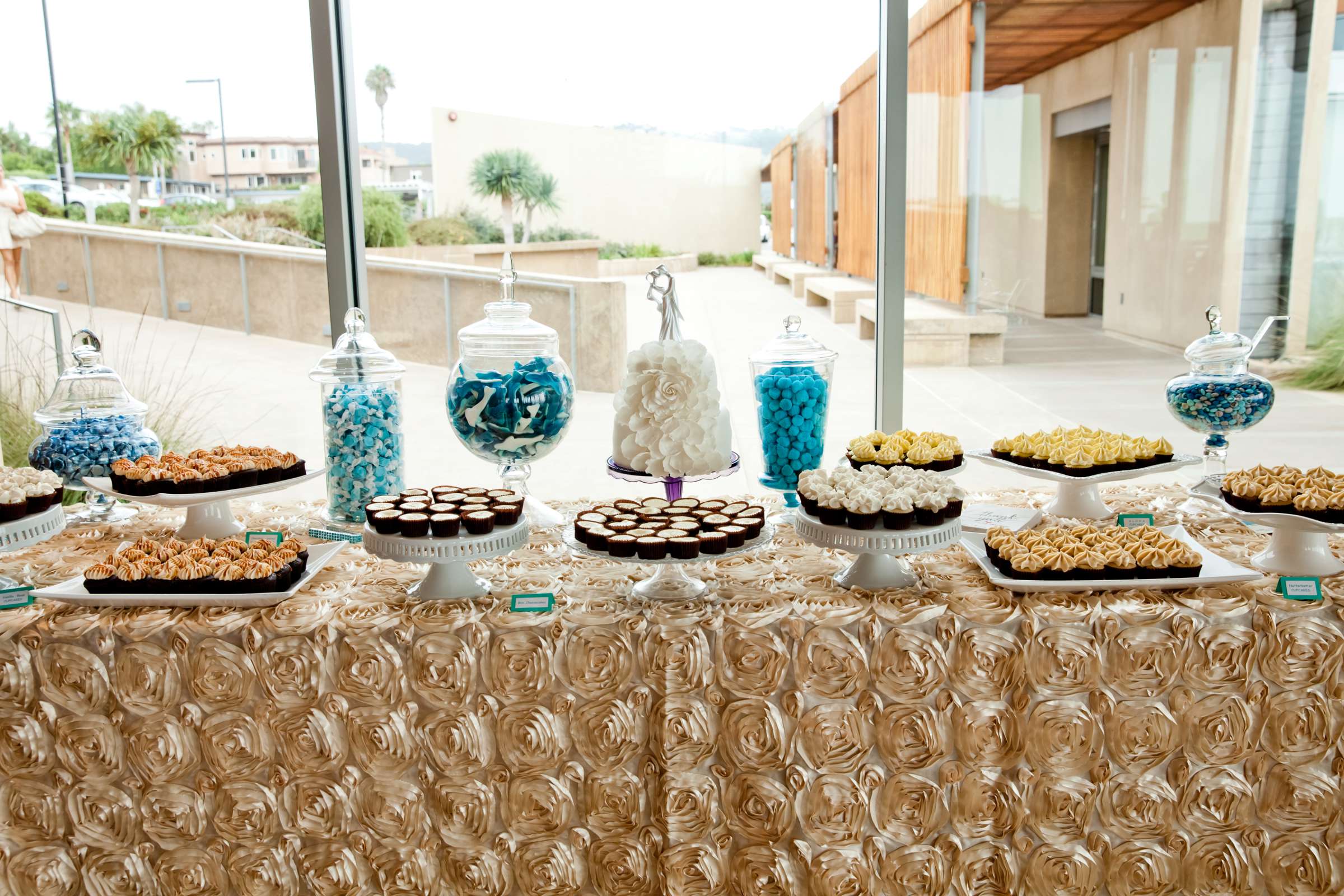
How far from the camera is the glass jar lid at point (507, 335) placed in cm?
181

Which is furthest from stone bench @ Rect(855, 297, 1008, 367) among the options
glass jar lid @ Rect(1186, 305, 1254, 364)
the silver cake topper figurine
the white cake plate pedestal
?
the white cake plate pedestal

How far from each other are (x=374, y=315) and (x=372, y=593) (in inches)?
67.0

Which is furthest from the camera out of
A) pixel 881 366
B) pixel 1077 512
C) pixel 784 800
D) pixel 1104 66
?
pixel 1104 66

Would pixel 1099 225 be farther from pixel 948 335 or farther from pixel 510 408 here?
pixel 510 408

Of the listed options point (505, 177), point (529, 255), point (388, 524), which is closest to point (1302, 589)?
point (388, 524)

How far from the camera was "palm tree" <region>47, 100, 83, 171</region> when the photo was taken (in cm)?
296

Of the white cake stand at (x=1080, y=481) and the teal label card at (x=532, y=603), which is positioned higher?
the white cake stand at (x=1080, y=481)

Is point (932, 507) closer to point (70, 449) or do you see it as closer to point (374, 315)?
point (70, 449)

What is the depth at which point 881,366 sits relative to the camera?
9.07ft

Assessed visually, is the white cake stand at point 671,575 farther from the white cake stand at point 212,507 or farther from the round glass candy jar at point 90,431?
the round glass candy jar at point 90,431

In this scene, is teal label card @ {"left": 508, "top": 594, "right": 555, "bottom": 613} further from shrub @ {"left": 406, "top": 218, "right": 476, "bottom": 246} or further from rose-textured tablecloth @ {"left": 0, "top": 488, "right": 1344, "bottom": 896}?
shrub @ {"left": 406, "top": 218, "right": 476, "bottom": 246}

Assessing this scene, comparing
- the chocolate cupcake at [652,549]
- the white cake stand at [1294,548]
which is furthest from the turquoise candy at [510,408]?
the white cake stand at [1294,548]

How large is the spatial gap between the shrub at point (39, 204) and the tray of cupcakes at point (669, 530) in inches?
92.8

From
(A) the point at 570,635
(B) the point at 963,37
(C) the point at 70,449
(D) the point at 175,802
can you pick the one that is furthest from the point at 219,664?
(B) the point at 963,37
